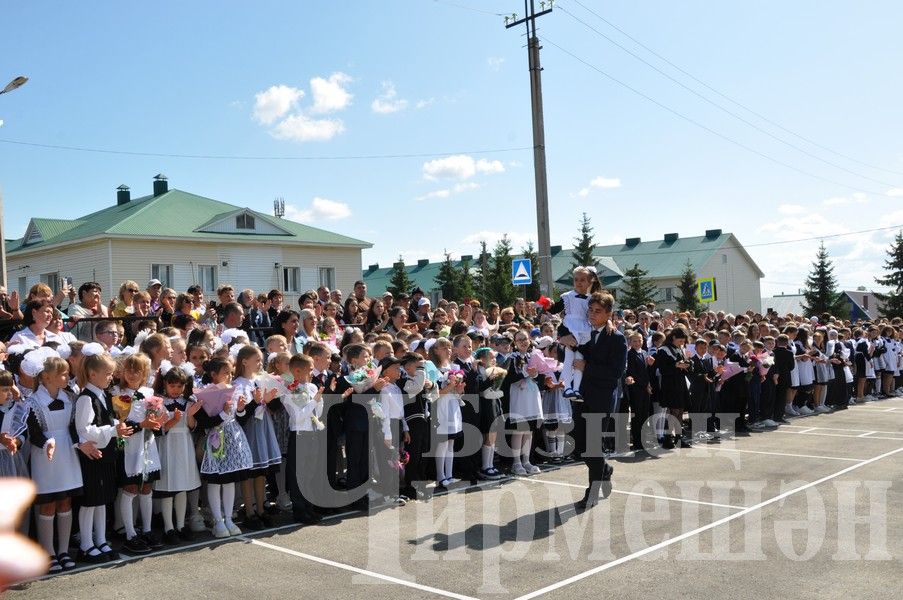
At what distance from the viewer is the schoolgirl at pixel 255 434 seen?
7.79 m

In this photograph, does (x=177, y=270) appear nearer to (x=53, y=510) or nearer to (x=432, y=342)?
(x=432, y=342)

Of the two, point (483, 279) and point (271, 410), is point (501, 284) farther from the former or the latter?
point (271, 410)

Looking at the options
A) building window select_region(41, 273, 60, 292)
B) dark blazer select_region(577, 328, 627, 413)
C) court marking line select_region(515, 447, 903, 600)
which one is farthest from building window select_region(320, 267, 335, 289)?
dark blazer select_region(577, 328, 627, 413)

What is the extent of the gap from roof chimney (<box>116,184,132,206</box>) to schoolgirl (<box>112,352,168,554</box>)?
35.6 metres

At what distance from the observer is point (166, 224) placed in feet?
115

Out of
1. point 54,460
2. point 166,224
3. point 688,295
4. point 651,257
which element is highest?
point 651,257

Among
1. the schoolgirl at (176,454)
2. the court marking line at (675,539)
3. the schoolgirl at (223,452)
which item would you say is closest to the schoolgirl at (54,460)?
the schoolgirl at (176,454)

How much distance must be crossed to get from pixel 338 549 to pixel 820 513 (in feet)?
15.7

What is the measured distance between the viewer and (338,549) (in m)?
6.96

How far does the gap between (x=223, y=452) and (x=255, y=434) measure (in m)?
0.43

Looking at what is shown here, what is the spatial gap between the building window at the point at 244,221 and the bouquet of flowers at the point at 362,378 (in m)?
30.1

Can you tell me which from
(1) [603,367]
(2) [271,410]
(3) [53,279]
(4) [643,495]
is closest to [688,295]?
(3) [53,279]

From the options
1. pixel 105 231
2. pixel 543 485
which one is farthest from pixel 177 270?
pixel 543 485

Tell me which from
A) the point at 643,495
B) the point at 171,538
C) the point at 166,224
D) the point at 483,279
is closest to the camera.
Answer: the point at 171,538
